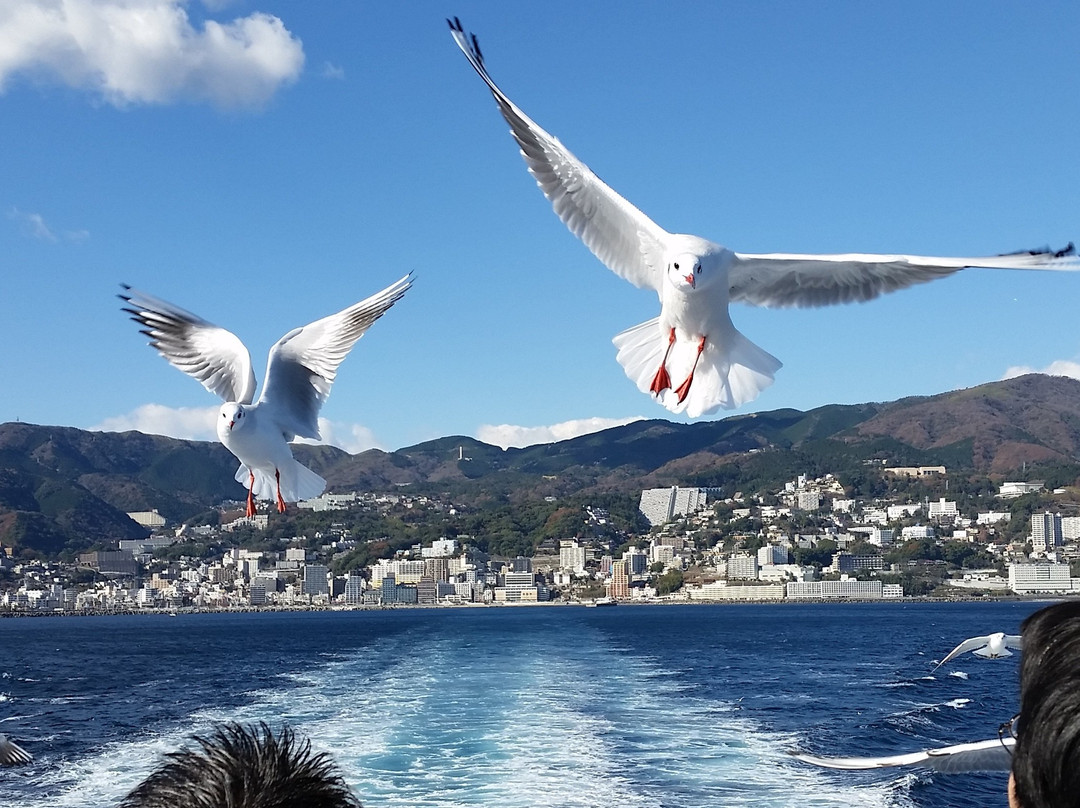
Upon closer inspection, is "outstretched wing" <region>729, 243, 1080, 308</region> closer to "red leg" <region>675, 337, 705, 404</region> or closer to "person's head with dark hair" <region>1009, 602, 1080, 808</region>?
"red leg" <region>675, 337, 705, 404</region>

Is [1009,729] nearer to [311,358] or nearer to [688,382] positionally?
[688,382]

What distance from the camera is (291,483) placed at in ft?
22.6

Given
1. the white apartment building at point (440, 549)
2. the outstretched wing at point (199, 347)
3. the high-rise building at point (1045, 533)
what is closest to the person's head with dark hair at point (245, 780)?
the outstretched wing at point (199, 347)

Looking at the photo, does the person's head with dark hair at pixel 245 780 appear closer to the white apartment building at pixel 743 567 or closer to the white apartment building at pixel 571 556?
the white apartment building at pixel 743 567

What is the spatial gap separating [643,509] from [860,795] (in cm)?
12888

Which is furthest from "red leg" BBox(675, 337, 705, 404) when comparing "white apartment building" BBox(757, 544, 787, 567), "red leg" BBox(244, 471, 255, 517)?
"white apartment building" BBox(757, 544, 787, 567)

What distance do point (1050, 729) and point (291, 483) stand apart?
A: 6102mm

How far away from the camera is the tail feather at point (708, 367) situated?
6062mm

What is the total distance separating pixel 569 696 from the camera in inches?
1126

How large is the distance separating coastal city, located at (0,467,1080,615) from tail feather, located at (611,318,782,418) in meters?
105

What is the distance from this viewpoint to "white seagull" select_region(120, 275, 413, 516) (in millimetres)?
6621

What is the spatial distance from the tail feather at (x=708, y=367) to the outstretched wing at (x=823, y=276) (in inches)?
10.7

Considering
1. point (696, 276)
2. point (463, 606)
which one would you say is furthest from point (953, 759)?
point (463, 606)

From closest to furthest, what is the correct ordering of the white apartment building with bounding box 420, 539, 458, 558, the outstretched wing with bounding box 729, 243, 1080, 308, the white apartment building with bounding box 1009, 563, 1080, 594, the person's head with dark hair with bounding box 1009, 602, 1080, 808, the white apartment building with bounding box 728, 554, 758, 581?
1. the person's head with dark hair with bounding box 1009, 602, 1080, 808
2. the outstretched wing with bounding box 729, 243, 1080, 308
3. the white apartment building with bounding box 1009, 563, 1080, 594
4. the white apartment building with bounding box 728, 554, 758, 581
5. the white apartment building with bounding box 420, 539, 458, 558
